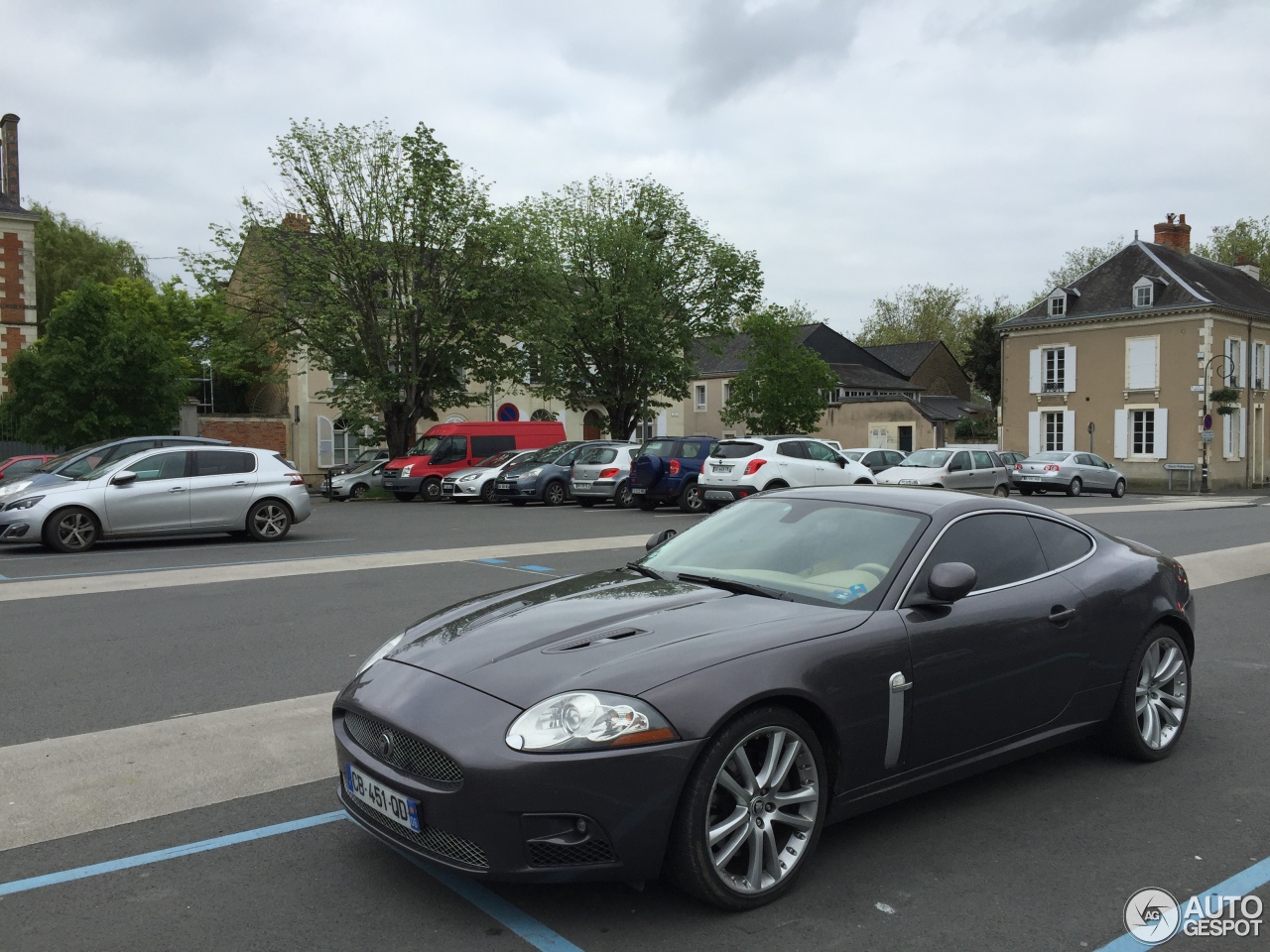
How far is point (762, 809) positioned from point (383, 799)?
127 centimetres

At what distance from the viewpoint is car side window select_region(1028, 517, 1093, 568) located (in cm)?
499

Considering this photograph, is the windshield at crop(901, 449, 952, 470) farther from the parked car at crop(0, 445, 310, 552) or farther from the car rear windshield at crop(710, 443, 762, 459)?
the parked car at crop(0, 445, 310, 552)

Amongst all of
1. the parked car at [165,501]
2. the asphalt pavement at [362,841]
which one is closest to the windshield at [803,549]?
the asphalt pavement at [362,841]

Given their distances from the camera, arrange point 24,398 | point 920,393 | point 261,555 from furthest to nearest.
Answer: point 920,393 < point 24,398 < point 261,555

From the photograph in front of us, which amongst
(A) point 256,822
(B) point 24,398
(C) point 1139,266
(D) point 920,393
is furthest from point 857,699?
(D) point 920,393

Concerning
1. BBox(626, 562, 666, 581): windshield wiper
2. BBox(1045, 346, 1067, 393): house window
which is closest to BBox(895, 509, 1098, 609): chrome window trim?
BBox(626, 562, 666, 581): windshield wiper

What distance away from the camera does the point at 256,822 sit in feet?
14.0

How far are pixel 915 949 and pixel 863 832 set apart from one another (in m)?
0.97

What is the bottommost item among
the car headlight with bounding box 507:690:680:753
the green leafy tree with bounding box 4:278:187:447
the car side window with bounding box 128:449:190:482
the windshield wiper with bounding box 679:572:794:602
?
the car headlight with bounding box 507:690:680:753

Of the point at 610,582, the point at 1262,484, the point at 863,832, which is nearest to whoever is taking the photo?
the point at 863,832

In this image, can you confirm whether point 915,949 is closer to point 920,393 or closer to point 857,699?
point 857,699

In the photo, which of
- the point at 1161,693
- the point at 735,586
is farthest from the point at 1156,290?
the point at 735,586

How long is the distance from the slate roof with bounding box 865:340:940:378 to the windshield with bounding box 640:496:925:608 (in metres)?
69.4

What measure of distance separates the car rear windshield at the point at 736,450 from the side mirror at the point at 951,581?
1736 cm
